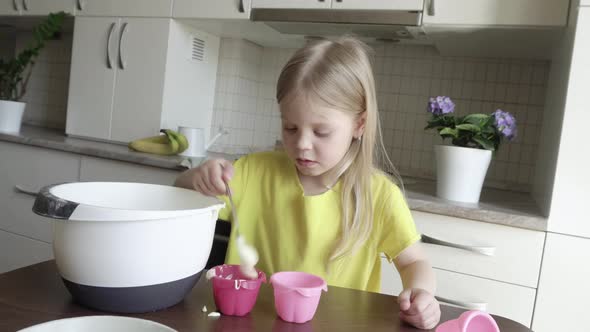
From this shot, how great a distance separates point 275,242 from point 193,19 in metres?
1.31

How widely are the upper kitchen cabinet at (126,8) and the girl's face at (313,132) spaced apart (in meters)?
1.37

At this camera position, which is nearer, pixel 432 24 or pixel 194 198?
pixel 194 198

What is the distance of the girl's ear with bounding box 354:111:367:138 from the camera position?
39.6 inches

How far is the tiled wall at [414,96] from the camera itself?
202 cm

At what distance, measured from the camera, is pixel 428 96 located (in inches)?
85.0

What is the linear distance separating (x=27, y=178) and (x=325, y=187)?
1.60 meters

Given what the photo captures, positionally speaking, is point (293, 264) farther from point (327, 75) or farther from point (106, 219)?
point (106, 219)

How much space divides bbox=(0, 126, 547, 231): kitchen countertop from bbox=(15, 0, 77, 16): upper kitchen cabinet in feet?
1.96

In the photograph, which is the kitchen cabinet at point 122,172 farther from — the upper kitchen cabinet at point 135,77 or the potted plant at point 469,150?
the potted plant at point 469,150

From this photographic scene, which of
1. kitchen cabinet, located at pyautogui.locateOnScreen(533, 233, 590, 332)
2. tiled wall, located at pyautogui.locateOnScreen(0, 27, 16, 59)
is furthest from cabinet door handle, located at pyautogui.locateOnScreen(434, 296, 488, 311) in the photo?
tiled wall, located at pyautogui.locateOnScreen(0, 27, 16, 59)

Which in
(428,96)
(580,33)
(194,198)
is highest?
(580,33)

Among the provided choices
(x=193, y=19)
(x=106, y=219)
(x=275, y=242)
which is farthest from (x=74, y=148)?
(x=106, y=219)

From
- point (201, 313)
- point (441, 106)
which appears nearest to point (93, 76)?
point (441, 106)

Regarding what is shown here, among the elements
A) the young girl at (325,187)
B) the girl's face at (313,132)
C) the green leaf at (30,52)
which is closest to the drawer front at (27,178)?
the green leaf at (30,52)
